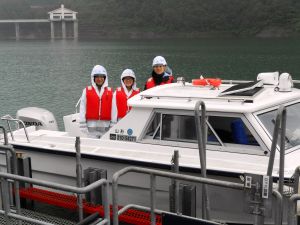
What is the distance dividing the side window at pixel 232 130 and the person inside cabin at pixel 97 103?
1.88 metres

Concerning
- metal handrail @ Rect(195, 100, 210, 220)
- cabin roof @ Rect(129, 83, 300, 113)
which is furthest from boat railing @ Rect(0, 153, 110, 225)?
cabin roof @ Rect(129, 83, 300, 113)

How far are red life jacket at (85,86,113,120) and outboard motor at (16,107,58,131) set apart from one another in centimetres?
159

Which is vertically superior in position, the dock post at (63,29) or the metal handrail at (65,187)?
the dock post at (63,29)

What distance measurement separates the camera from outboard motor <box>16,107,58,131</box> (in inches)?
328

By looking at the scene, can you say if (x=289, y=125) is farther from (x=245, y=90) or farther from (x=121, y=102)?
(x=121, y=102)

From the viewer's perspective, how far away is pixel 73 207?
6.62 m

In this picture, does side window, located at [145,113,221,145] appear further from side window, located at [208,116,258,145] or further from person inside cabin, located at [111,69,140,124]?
person inside cabin, located at [111,69,140,124]

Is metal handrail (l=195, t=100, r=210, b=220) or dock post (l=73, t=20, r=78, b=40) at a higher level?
dock post (l=73, t=20, r=78, b=40)

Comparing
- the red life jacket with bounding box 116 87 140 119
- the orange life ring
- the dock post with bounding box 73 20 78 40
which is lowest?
the red life jacket with bounding box 116 87 140 119

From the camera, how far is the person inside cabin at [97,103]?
696 cm

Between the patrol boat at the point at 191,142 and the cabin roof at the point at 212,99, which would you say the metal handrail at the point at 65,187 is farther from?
the cabin roof at the point at 212,99

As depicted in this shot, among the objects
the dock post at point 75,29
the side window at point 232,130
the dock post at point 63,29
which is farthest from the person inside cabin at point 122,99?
the dock post at point 63,29

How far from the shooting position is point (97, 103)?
7027mm

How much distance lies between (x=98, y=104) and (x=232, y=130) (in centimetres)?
228
